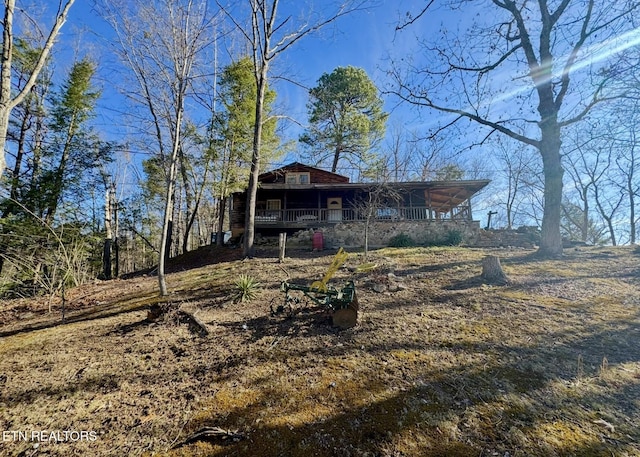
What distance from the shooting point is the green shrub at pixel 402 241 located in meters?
12.7

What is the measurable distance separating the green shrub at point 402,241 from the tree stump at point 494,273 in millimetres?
6849

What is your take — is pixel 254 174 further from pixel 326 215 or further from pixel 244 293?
pixel 326 215

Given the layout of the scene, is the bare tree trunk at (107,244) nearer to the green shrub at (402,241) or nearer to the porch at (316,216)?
the porch at (316,216)

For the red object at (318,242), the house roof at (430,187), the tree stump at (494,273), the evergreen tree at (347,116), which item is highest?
the evergreen tree at (347,116)

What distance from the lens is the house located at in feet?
43.7

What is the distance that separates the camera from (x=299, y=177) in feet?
59.4

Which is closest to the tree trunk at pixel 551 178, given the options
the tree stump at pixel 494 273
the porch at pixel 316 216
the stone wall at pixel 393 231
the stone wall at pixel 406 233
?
the tree stump at pixel 494 273

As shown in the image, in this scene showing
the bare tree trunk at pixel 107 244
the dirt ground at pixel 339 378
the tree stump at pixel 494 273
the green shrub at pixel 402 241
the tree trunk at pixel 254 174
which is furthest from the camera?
the bare tree trunk at pixel 107 244

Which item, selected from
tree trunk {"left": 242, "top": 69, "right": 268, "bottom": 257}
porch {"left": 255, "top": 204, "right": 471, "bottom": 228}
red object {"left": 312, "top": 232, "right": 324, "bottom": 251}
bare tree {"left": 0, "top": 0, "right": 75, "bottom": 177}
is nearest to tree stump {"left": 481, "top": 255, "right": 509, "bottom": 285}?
red object {"left": 312, "top": 232, "right": 324, "bottom": 251}

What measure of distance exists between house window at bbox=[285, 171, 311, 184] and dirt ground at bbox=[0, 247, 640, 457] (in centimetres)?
1372

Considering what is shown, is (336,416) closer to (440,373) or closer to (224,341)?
(440,373)

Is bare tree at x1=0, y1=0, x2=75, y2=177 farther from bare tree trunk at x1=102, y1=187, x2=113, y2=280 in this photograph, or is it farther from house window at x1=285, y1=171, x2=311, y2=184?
house window at x1=285, y1=171, x2=311, y2=184

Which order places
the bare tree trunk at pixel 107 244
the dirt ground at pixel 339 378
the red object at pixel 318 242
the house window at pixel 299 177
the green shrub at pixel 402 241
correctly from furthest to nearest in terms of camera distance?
the house window at pixel 299 177 → the bare tree trunk at pixel 107 244 → the green shrub at pixel 402 241 → the red object at pixel 318 242 → the dirt ground at pixel 339 378

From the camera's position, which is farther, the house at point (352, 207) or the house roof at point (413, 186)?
the house roof at point (413, 186)
